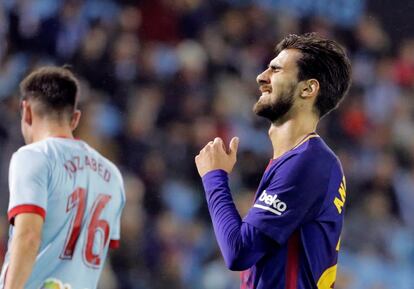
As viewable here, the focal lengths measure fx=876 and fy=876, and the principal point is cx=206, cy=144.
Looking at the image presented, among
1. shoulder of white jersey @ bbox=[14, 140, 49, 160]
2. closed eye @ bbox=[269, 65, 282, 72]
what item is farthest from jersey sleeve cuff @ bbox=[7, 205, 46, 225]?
closed eye @ bbox=[269, 65, 282, 72]

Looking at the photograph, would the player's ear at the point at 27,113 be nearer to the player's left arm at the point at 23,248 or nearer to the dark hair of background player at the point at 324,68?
the player's left arm at the point at 23,248

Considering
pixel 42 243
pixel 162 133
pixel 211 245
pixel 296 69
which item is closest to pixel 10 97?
pixel 162 133

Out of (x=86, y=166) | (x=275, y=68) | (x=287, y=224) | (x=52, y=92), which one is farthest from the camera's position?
(x=52, y=92)

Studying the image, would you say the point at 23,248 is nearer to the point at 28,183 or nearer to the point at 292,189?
the point at 28,183

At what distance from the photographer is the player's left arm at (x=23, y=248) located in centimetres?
347

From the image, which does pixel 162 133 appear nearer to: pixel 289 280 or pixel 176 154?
pixel 176 154

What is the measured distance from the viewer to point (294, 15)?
9.55 m

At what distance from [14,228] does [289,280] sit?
1.23 metres

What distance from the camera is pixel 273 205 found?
303 centimetres

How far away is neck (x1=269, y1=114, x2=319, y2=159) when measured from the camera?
10.7 ft

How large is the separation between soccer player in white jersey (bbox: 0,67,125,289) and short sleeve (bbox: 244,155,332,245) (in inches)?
40.6

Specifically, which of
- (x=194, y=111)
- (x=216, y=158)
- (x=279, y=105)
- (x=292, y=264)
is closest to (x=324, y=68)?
(x=279, y=105)

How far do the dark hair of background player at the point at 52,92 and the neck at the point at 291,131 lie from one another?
1.19 meters

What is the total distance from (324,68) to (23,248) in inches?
54.6
